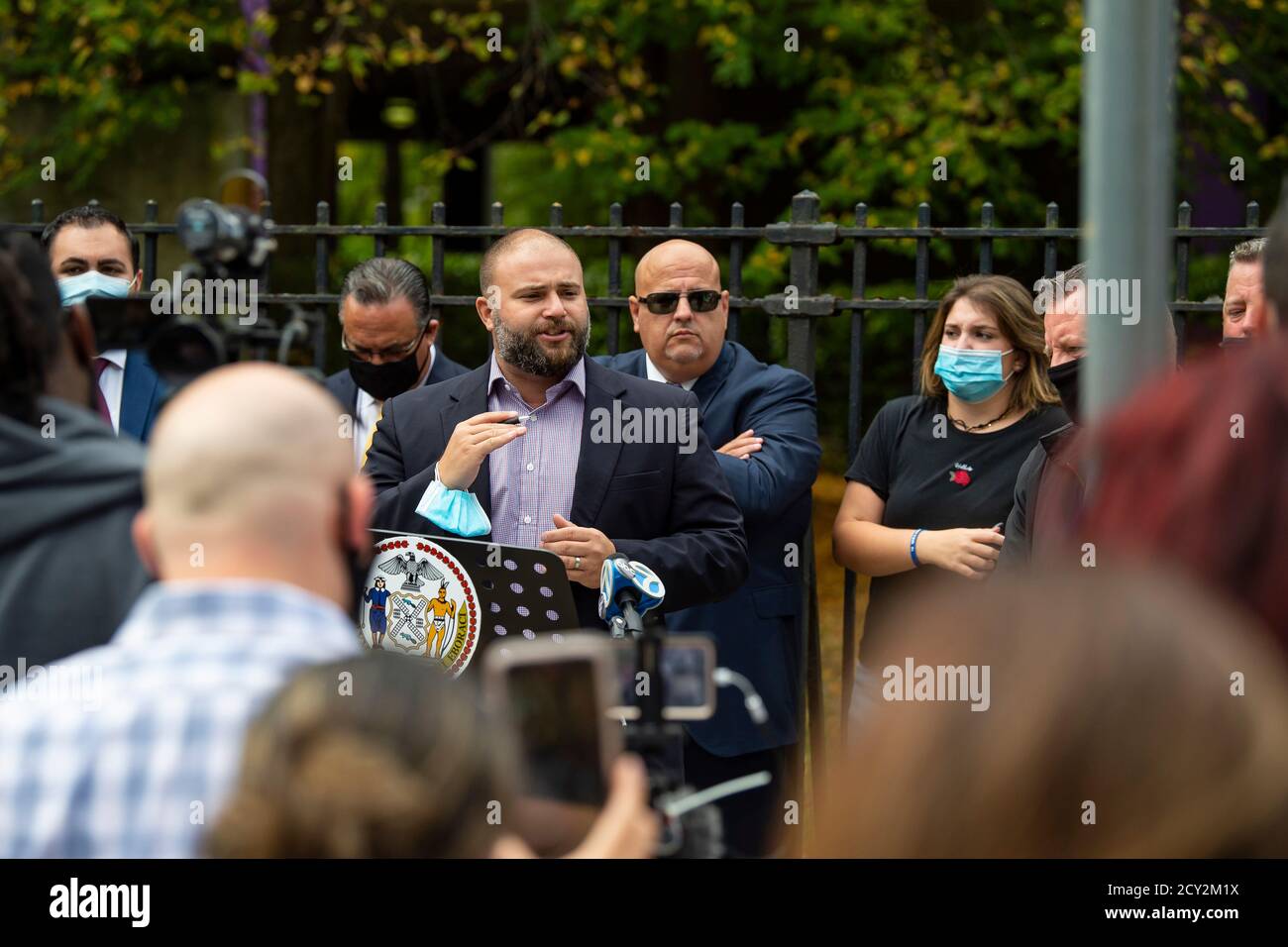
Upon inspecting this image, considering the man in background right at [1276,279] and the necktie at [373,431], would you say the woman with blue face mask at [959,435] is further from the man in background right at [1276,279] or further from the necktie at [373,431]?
the man in background right at [1276,279]

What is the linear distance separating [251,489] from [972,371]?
3.43 metres

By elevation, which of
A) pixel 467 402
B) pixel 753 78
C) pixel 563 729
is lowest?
pixel 563 729

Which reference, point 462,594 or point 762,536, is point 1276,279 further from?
point 762,536

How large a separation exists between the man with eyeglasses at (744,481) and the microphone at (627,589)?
40.6 inches

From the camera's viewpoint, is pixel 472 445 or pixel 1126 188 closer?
pixel 1126 188

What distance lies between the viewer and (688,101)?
13.2 metres

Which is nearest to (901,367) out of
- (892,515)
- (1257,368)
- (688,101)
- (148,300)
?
(688,101)

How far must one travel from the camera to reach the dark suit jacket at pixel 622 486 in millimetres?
4500

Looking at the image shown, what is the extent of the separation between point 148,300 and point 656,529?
6.39 ft

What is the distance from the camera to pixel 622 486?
4.66m

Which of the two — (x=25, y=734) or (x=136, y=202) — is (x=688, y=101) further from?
(x=25, y=734)

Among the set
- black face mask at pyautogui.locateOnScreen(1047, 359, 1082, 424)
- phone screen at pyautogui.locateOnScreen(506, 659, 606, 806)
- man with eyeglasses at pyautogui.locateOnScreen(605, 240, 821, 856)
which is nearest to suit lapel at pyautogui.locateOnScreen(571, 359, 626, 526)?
man with eyeglasses at pyautogui.locateOnScreen(605, 240, 821, 856)

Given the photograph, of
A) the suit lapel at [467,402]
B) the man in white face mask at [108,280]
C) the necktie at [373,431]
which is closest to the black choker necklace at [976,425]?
the suit lapel at [467,402]

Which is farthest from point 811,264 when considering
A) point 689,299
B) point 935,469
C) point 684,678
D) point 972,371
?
point 684,678
